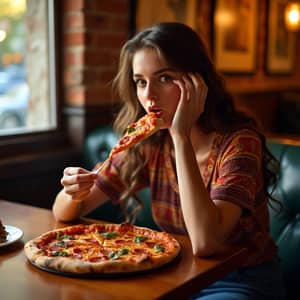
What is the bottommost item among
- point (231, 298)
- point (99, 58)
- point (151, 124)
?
point (231, 298)

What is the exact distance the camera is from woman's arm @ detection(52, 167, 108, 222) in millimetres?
1457

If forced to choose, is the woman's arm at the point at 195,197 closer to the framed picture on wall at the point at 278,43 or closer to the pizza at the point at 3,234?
the pizza at the point at 3,234

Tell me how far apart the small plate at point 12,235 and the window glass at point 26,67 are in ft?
3.37

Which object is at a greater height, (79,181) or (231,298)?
(79,181)

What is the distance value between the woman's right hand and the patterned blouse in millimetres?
313

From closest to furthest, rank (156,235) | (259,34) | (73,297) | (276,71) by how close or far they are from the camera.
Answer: (73,297) → (156,235) → (259,34) → (276,71)

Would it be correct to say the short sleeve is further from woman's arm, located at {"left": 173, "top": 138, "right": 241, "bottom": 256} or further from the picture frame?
the picture frame

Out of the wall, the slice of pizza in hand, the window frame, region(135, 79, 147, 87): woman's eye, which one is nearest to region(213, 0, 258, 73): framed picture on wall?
the wall

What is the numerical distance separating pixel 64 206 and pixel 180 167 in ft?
1.38

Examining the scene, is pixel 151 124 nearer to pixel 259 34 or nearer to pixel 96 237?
pixel 96 237

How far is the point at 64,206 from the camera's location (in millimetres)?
1625

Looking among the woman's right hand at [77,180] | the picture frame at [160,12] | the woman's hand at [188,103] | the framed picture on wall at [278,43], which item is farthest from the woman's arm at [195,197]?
the framed picture on wall at [278,43]

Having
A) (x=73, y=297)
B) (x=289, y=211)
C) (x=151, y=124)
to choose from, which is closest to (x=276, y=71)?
(x=289, y=211)

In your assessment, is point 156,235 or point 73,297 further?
point 156,235
